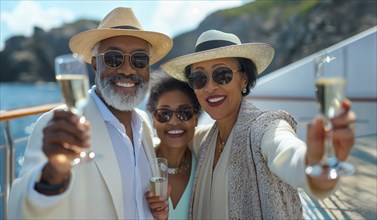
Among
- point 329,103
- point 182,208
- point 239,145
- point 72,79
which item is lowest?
point 182,208

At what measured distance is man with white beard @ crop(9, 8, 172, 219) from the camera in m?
1.12

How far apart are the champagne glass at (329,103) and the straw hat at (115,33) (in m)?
1.04

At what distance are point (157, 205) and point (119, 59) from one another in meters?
0.68

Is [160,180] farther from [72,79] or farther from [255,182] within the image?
[72,79]

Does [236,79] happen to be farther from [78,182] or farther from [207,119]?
[207,119]

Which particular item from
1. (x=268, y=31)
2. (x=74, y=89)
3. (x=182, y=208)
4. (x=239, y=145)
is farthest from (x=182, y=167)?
(x=268, y=31)

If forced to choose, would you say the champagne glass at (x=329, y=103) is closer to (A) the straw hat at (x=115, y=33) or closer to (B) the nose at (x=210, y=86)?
(B) the nose at (x=210, y=86)

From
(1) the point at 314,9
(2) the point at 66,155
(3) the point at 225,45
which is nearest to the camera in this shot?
(2) the point at 66,155

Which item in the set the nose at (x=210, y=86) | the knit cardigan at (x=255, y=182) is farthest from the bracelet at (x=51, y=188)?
the nose at (x=210, y=86)

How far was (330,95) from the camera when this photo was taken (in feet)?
3.22

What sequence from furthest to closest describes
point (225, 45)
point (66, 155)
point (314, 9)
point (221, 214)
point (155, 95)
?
point (314, 9), point (155, 95), point (225, 45), point (221, 214), point (66, 155)

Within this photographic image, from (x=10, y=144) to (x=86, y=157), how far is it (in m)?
1.64

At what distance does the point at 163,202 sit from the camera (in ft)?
5.41

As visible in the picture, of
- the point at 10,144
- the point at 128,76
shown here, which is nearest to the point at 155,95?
the point at 128,76
